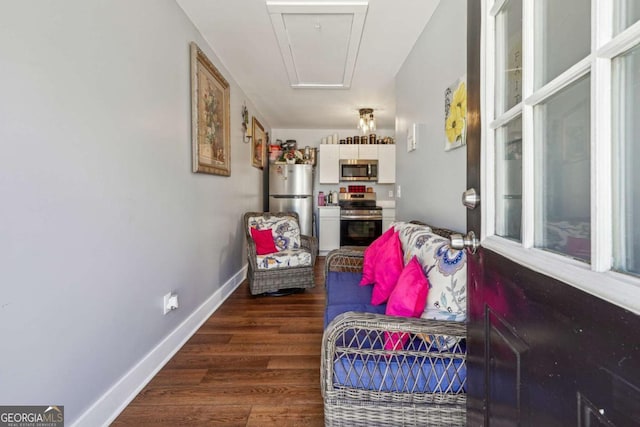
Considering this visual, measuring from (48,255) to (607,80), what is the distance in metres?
1.56

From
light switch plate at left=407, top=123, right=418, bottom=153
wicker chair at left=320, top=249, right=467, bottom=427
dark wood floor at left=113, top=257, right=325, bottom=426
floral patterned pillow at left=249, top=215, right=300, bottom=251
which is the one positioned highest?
light switch plate at left=407, top=123, right=418, bottom=153

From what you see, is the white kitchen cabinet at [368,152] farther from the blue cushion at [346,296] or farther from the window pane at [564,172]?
the window pane at [564,172]

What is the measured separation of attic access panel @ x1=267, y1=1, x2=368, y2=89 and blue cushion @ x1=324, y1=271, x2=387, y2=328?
6.14ft

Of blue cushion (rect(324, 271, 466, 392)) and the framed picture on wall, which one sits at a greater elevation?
the framed picture on wall

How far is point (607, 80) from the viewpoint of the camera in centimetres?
42

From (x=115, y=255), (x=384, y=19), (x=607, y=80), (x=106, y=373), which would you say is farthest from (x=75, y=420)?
(x=384, y=19)

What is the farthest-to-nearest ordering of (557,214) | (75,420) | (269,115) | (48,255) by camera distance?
(269,115) → (75,420) → (48,255) → (557,214)

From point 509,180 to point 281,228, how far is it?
2879 mm

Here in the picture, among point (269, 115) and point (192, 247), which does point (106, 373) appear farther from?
point (269, 115)

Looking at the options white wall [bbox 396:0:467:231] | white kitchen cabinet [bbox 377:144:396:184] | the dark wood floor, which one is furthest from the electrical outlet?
white kitchen cabinet [bbox 377:144:396:184]

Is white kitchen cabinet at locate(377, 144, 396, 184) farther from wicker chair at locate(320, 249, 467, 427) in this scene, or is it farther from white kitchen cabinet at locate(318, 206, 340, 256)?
wicker chair at locate(320, 249, 467, 427)

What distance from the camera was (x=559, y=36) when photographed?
0.55 meters

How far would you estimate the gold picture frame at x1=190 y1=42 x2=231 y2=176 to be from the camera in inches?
86.8

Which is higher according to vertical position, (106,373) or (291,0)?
(291,0)
